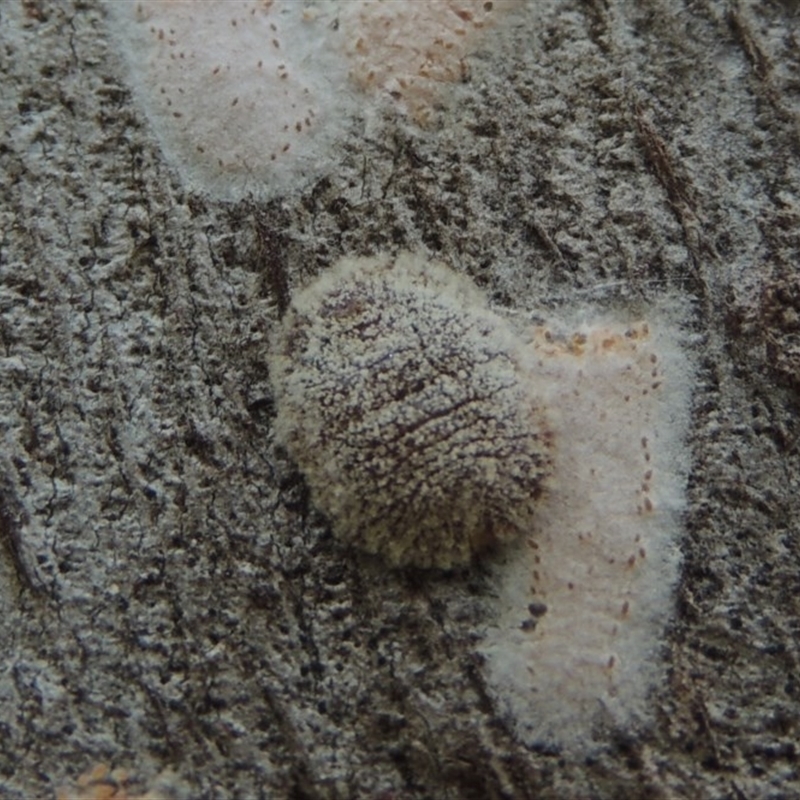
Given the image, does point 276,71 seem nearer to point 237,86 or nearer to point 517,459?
point 237,86

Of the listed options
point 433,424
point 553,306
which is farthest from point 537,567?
A: point 553,306

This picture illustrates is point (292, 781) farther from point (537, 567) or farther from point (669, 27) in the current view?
point (669, 27)

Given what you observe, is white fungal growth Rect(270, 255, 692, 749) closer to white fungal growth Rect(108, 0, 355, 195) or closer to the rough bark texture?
the rough bark texture

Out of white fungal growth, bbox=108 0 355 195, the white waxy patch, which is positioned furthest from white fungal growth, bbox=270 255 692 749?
white fungal growth, bbox=108 0 355 195

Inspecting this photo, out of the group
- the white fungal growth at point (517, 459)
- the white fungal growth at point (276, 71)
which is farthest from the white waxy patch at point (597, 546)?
the white fungal growth at point (276, 71)

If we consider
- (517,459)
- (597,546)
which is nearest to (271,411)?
(517,459)
